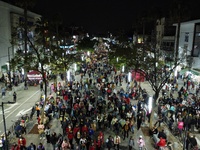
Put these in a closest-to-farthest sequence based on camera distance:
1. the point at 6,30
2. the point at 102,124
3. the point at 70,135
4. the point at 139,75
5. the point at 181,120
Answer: the point at 70,135 → the point at 181,120 → the point at 102,124 → the point at 139,75 → the point at 6,30

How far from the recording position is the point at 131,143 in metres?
14.1

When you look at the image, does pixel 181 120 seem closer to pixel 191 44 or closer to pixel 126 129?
pixel 126 129

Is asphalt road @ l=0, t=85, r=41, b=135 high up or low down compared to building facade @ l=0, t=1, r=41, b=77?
down

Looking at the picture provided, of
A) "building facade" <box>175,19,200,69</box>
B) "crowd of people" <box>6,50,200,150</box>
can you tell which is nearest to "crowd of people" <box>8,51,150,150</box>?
"crowd of people" <box>6,50,200,150</box>

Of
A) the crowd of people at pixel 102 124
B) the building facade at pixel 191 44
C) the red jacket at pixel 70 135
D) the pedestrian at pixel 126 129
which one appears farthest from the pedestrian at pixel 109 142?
the building facade at pixel 191 44

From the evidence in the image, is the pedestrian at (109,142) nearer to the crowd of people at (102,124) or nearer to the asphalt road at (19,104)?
the crowd of people at (102,124)

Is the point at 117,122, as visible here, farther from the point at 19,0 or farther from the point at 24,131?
the point at 19,0

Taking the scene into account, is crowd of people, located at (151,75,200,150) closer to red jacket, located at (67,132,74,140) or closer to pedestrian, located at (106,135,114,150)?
pedestrian, located at (106,135,114,150)

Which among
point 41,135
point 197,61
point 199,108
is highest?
point 197,61

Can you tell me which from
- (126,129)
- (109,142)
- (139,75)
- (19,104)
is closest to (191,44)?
(139,75)

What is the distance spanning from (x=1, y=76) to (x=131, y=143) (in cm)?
3022

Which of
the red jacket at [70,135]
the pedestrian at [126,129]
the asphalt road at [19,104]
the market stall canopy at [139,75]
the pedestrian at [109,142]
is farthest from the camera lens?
the market stall canopy at [139,75]

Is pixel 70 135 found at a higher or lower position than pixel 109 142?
higher

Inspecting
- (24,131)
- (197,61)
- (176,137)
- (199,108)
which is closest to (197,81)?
(197,61)
